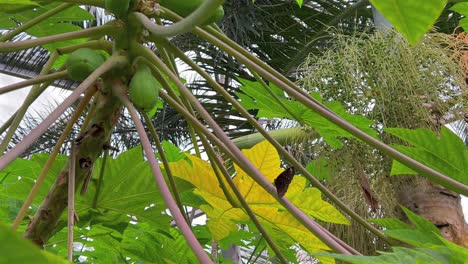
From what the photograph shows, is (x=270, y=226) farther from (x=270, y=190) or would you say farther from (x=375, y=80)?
(x=375, y=80)

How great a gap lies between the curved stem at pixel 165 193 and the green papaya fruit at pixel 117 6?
0.07 meters

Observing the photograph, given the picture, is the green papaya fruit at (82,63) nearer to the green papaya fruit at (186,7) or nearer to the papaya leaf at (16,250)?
the green papaya fruit at (186,7)

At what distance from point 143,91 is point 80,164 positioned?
0.38 ft

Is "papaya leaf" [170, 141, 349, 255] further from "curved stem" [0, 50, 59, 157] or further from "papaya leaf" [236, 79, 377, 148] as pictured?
"curved stem" [0, 50, 59, 157]

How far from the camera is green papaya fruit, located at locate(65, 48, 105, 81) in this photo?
612 millimetres

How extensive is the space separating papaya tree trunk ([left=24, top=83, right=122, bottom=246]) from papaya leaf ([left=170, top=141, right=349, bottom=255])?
0.58 ft

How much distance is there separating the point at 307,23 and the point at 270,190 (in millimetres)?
3504

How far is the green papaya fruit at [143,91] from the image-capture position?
59cm

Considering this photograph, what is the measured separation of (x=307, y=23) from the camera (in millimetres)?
3961

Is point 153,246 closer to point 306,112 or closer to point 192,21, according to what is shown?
point 306,112

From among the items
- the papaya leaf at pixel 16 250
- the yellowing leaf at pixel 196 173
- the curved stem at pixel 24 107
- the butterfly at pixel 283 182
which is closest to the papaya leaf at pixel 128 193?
the yellowing leaf at pixel 196 173

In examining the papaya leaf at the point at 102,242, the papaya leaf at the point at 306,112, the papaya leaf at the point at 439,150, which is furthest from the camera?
the papaya leaf at the point at 102,242

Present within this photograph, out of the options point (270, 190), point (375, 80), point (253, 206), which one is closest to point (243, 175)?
point (253, 206)

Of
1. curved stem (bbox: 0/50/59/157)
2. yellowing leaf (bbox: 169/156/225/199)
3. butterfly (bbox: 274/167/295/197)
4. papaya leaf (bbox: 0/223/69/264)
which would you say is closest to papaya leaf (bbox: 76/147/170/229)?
yellowing leaf (bbox: 169/156/225/199)
